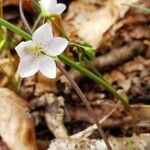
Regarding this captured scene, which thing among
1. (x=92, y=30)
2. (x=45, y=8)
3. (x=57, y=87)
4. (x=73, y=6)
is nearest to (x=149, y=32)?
(x=92, y=30)

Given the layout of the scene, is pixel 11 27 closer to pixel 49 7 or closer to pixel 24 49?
pixel 24 49

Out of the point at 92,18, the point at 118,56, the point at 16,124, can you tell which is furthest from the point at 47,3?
the point at 92,18

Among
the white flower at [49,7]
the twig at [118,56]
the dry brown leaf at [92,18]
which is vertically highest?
the white flower at [49,7]

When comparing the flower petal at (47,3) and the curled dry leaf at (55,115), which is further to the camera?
the curled dry leaf at (55,115)

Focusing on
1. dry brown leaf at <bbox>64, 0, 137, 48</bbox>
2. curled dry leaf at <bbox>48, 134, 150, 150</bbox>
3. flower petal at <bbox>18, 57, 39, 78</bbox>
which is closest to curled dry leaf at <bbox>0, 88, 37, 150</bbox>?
curled dry leaf at <bbox>48, 134, 150, 150</bbox>

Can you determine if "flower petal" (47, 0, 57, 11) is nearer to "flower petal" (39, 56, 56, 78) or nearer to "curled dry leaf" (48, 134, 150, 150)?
"flower petal" (39, 56, 56, 78)

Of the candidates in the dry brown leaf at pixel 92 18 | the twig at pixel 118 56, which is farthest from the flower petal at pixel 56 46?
the dry brown leaf at pixel 92 18

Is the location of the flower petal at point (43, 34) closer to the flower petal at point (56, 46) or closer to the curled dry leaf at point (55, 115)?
the flower petal at point (56, 46)

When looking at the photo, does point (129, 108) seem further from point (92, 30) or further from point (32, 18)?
point (32, 18)
